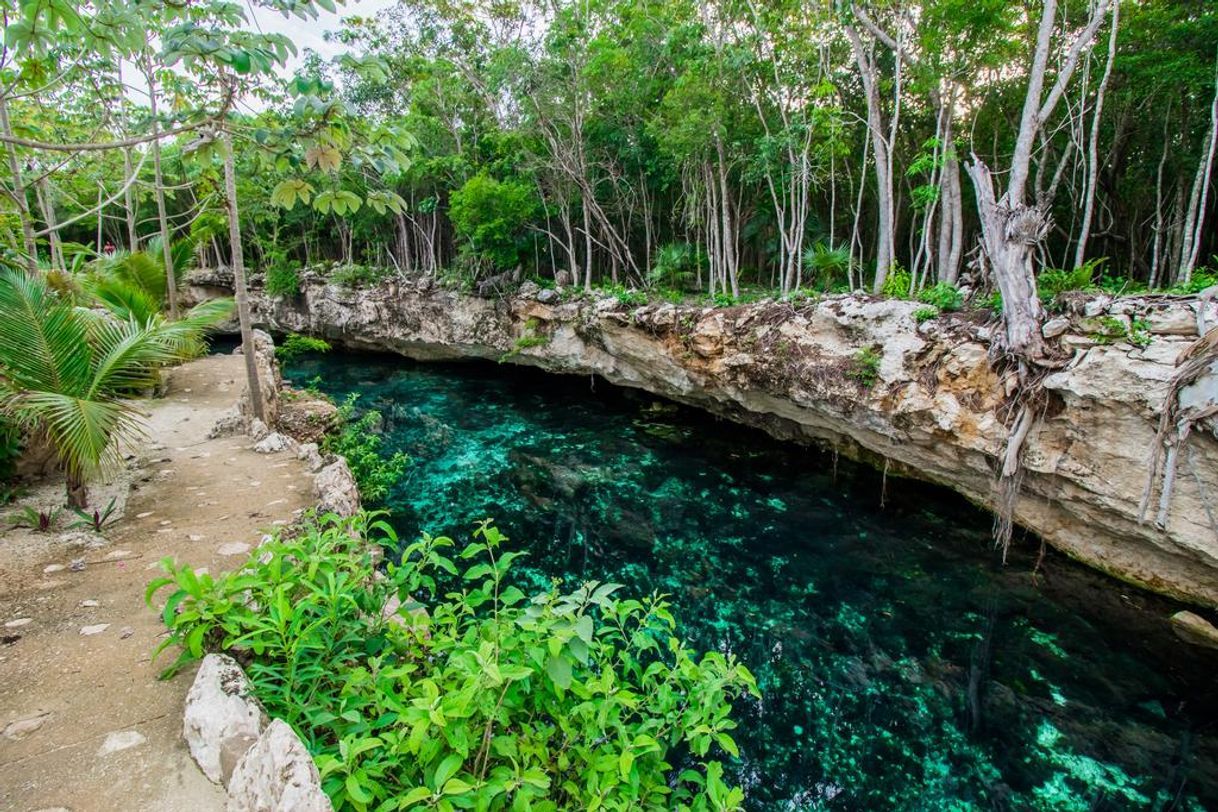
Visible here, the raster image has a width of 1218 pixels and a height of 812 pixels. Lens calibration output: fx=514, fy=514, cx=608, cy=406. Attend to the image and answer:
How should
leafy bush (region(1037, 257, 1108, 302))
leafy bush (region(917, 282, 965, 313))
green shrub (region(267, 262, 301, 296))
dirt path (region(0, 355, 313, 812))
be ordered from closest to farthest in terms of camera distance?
dirt path (region(0, 355, 313, 812)) < leafy bush (region(1037, 257, 1108, 302)) < leafy bush (region(917, 282, 965, 313)) < green shrub (region(267, 262, 301, 296))

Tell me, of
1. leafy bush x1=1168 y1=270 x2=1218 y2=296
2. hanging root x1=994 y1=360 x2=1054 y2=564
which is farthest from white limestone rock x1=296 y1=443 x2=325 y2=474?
leafy bush x1=1168 y1=270 x2=1218 y2=296

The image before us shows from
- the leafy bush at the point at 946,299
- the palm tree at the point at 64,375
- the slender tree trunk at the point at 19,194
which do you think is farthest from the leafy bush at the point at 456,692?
the leafy bush at the point at 946,299

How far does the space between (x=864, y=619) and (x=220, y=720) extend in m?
6.00

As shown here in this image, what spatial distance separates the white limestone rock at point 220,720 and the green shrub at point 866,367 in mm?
8217

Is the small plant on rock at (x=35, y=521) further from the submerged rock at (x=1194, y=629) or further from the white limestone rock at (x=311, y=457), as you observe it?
the submerged rock at (x=1194, y=629)

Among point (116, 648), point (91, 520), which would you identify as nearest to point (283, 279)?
point (91, 520)

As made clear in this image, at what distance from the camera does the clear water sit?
4.20 metres

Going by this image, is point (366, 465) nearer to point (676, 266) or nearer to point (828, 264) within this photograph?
point (676, 266)

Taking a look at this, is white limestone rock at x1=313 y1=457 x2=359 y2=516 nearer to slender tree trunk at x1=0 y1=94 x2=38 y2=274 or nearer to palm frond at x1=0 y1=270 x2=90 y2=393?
palm frond at x1=0 y1=270 x2=90 y2=393

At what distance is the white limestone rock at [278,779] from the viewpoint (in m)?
1.62

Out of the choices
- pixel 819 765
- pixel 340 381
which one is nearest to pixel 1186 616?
pixel 819 765

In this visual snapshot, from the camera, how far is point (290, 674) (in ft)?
7.02

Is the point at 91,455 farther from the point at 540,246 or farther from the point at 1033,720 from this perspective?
the point at 540,246

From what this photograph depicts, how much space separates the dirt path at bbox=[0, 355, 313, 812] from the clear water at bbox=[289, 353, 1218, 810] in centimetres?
294
